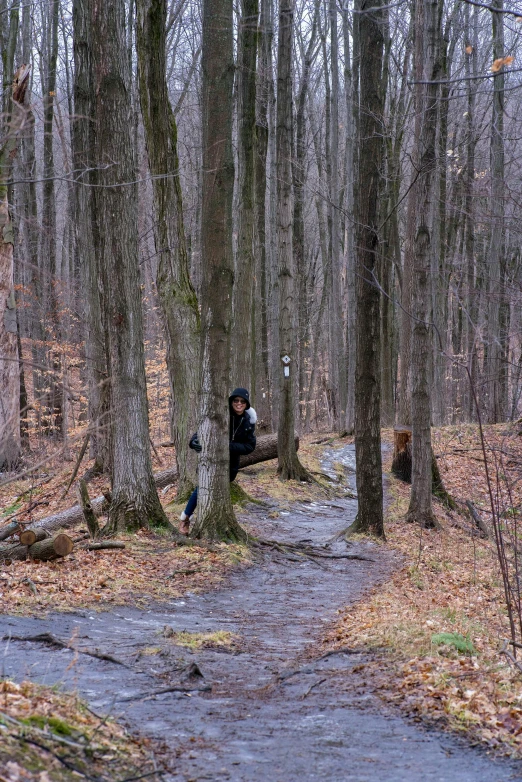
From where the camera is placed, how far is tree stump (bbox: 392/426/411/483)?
1708 centimetres

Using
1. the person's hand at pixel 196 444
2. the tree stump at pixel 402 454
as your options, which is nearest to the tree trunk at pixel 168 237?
the person's hand at pixel 196 444

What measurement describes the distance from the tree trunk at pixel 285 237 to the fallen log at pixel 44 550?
728 centimetres

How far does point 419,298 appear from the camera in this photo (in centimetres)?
1163

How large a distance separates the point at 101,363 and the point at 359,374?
527cm

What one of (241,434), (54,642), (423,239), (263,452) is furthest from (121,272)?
(263,452)

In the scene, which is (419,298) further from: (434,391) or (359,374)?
(434,391)

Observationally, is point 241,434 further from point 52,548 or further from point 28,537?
point 28,537

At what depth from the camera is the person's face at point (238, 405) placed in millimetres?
10102

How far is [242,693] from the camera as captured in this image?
481cm

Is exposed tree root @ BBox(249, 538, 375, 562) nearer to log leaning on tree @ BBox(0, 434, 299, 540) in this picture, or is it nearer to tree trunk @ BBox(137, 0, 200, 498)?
tree trunk @ BBox(137, 0, 200, 498)

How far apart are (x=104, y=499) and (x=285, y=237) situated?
6.32 m

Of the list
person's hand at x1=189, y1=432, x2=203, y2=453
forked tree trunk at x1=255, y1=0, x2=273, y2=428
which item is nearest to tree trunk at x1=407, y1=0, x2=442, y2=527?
person's hand at x1=189, y1=432, x2=203, y2=453

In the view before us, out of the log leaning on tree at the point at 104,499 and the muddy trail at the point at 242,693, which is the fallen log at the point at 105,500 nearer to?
the log leaning on tree at the point at 104,499

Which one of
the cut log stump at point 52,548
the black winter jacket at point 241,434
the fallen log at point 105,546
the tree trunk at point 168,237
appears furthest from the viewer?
the tree trunk at point 168,237
